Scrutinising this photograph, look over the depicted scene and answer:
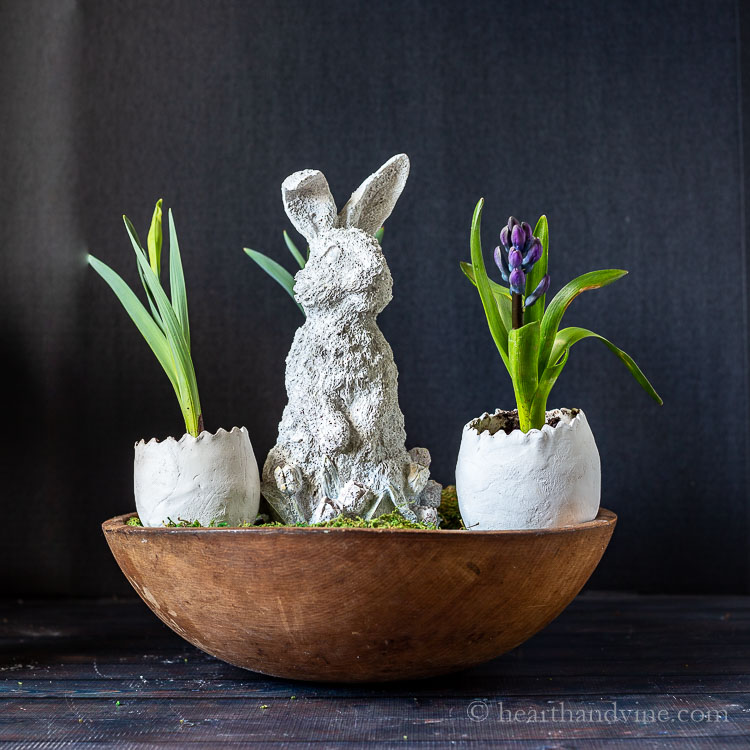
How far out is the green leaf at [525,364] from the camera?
83 cm

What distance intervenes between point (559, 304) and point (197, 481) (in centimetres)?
42

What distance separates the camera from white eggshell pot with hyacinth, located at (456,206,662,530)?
0.82m

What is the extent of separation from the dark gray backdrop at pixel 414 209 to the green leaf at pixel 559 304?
54 centimetres

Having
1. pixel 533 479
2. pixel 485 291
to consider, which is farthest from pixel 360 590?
pixel 485 291

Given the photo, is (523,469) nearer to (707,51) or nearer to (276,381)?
(276,381)

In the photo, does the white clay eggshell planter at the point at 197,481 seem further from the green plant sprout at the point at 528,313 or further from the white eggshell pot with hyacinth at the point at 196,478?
the green plant sprout at the point at 528,313

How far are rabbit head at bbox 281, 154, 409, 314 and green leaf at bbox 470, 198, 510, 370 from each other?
12 centimetres

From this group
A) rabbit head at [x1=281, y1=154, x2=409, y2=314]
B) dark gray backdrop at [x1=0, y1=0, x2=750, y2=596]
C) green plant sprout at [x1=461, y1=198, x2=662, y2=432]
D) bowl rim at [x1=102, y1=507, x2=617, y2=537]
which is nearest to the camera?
bowl rim at [x1=102, y1=507, x2=617, y2=537]

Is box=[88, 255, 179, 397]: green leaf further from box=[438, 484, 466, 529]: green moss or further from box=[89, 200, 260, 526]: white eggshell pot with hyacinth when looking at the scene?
box=[438, 484, 466, 529]: green moss

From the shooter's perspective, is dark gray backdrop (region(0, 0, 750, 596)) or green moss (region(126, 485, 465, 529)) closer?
green moss (region(126, 485, 465, 529))

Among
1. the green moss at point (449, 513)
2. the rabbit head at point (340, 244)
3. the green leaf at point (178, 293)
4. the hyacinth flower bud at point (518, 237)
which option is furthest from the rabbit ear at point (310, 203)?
the green moss at point (449, 513)

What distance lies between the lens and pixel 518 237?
82 centimetres

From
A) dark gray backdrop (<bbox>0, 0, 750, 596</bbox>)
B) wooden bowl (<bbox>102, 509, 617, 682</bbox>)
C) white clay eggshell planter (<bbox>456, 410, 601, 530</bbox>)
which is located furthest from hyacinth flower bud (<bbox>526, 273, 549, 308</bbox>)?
dark gray backdrop (<bbox>0, 0, 750, 596</bbox>)

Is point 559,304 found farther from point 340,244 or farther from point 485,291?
point 340,244
